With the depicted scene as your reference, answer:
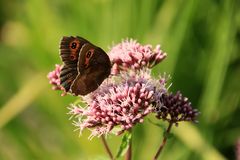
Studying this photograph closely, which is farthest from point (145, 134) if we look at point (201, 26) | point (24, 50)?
point (24, 50)

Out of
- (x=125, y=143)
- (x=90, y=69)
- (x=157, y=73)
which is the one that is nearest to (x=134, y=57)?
(x=90, y=69)

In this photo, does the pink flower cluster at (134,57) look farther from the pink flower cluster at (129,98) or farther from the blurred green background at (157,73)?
the blurred green background at (157,73)

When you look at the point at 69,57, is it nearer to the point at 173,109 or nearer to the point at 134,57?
the point at 134,57

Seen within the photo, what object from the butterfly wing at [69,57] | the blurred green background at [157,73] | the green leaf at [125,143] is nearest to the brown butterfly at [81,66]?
the butterfly wing at [69,57]

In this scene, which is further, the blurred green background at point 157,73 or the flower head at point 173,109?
the blurred green background at point 157,73

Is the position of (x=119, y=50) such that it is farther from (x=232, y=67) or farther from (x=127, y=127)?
(x=232, y=67)
